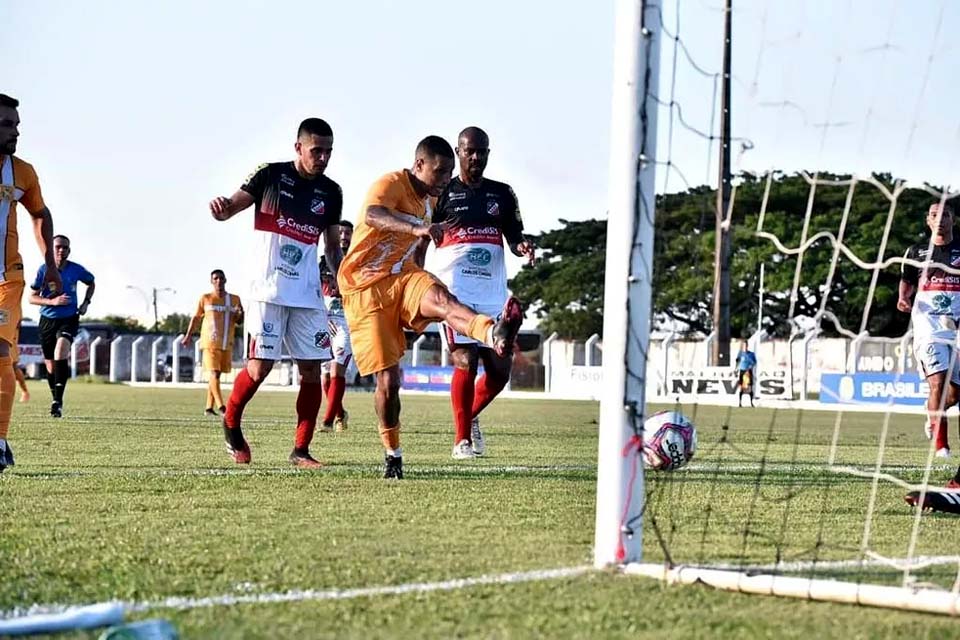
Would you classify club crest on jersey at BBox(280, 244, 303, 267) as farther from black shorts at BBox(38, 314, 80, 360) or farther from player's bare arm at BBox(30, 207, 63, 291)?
black shorts at BBox(38, 314, 80, 360)

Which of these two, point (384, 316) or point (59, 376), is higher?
point (384, 316)

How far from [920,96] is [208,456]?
584 centimetres

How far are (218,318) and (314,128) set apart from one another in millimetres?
10452

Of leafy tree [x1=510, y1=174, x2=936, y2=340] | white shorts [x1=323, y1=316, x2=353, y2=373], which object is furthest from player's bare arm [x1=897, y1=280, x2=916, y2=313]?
leafy tree [x1=510, y1=174, x2=936, y2=340]

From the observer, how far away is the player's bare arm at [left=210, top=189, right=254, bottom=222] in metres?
8.31

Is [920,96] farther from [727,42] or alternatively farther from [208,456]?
[208,456]

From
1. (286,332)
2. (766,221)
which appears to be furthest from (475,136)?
(766,221)

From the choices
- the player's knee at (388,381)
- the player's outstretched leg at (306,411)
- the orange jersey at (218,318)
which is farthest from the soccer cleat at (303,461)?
the orange jersey at (218,318)

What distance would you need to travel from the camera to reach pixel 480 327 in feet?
22.4

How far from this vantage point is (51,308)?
16203 mm

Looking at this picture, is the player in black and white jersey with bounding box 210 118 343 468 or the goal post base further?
the player in black and white jersey with bounding box 210 118 343 468

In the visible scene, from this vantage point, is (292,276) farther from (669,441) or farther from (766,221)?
(766,221)

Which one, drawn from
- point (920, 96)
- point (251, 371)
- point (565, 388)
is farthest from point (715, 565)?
point (565, 388)

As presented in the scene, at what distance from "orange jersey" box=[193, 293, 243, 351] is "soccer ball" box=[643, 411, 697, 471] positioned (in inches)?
453
